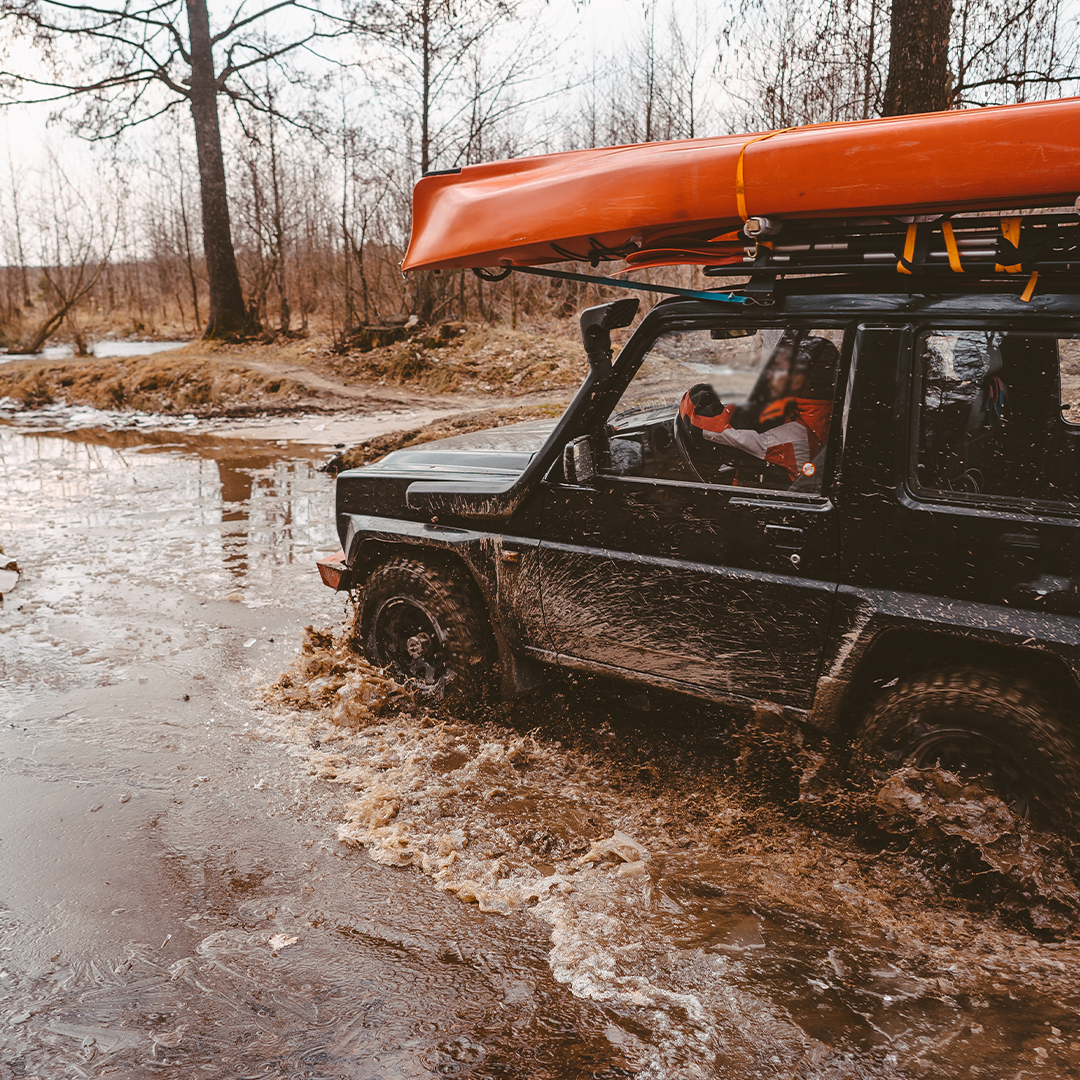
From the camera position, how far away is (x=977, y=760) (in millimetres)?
2729

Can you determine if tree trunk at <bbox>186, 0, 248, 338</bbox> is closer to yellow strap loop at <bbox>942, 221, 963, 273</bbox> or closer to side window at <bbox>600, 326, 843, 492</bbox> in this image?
side window at <bbox>600, 326, 843, 492</bbox>

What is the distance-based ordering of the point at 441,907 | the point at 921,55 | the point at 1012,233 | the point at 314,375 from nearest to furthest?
1. the point at 1012,233
2. the point at 441,907
3. the point at 921,55
4. the point at 314,375

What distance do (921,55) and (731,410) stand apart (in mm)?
5271

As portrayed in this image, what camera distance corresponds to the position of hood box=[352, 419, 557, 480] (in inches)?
154

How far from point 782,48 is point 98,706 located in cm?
965

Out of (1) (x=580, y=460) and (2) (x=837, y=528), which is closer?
(2) (x=837, y=528)

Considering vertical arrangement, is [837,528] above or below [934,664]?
above

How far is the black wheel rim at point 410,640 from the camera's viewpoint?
13.3ft

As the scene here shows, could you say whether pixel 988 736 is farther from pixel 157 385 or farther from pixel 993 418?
pixel 157 385

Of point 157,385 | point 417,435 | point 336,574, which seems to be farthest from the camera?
point 157,385

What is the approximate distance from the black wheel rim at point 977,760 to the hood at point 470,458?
1873 mm

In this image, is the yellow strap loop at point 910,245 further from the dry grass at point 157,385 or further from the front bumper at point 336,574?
the dry grass at point 157,385

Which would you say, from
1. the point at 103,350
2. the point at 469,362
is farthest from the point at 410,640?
the point at 103,350

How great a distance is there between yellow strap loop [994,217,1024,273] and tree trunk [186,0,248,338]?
60.2 feet
